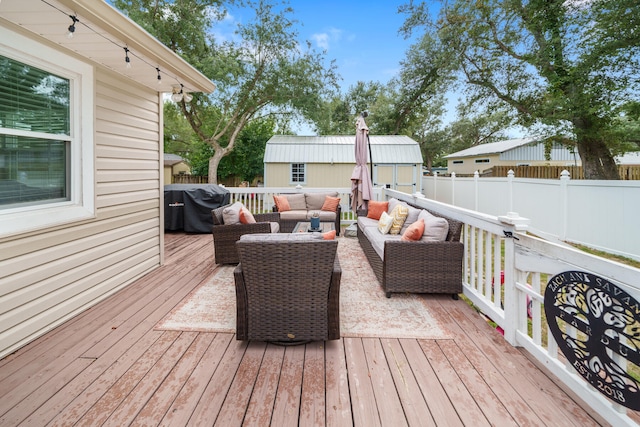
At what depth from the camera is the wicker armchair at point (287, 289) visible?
7.52ft

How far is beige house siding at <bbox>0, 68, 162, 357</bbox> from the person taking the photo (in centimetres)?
244

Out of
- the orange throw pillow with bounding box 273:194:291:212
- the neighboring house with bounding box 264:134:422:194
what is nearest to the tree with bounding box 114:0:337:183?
the neighboring house with bounding box 264:134:422:194

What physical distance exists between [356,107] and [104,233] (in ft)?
79.9

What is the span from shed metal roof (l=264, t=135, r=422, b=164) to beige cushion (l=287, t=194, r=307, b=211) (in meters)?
7.05

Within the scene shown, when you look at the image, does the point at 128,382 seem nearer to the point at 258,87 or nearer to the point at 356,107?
the point at 258,87

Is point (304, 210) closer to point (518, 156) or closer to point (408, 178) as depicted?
point (408, 178)

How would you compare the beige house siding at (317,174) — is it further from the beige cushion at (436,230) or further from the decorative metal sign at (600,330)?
the decorative metal sign at (600,330)

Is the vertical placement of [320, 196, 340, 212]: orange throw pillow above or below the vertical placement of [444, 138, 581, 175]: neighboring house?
below

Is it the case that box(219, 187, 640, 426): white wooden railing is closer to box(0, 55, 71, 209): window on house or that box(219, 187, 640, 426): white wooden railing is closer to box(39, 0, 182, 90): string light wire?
box(39, 0, 182, 90): string light wire

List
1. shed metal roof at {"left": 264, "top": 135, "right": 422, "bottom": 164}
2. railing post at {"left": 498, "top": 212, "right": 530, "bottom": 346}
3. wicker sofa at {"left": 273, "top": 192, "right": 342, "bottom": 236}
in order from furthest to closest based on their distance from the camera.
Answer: shed metal roof at {"left": 264, "top": 135, "right": 422, "bottom": 164} → wicker sofa at {"left": 273, "top": 192, "right": 342, "bottom": 236} → railing post at {"left": 498, "top": 212, "right": 530, "bottom": 346}

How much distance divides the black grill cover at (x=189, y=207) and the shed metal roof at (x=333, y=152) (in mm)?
7186

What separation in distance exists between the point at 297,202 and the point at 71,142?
456 centimetres

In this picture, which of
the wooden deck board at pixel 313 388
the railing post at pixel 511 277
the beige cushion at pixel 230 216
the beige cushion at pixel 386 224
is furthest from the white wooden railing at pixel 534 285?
the beige cushion at pixel 230 216

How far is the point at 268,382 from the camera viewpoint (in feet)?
6.55
